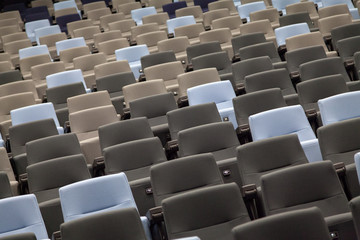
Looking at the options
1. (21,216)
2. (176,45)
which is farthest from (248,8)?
(21,216)

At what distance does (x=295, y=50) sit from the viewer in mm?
6645

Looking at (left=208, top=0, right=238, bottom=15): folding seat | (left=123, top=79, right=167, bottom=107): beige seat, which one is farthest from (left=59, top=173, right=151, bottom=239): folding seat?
(left=208, top=0, right=238, bottom=15): folding seat

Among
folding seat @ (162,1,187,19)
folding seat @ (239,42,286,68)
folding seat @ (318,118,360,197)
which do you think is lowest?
folding seat @ (318,118,360,197)

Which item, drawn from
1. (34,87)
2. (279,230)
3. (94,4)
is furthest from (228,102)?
(94,4)

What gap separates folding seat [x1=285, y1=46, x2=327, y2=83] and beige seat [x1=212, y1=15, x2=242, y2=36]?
1927 millimetres

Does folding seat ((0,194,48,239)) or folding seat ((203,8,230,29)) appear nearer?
folding seat ((0,194,48,239))

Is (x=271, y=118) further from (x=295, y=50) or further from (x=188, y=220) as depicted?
(x=295, y=50)

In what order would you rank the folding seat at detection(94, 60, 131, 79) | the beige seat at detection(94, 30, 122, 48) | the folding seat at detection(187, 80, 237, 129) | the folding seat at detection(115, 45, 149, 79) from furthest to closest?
the beige seat at detection(94, 30, 122, 48) → the folding seat at detection(115, 45, 149, 79) → the folding seat at detection(94, 60, 131, 79) → the folding seat at detection(187, 80, 237, 129)

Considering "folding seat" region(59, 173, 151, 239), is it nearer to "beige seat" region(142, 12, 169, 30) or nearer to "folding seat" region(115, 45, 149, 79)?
"folding seat" region(115, 45, 149, 79)

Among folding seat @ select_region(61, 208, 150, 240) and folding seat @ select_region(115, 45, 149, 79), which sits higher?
folding seat @ select_region(115, 45, 149, 79)

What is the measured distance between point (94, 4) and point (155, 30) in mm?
1876

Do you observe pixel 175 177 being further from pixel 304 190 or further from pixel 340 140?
pixel 340 140

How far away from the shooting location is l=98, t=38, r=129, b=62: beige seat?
26.7 feet

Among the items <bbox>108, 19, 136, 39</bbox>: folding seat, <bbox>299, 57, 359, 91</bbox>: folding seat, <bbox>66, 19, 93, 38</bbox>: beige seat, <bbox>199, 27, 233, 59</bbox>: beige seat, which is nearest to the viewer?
<bbox>299, 57, 359, 91</bbox>: folding seat
